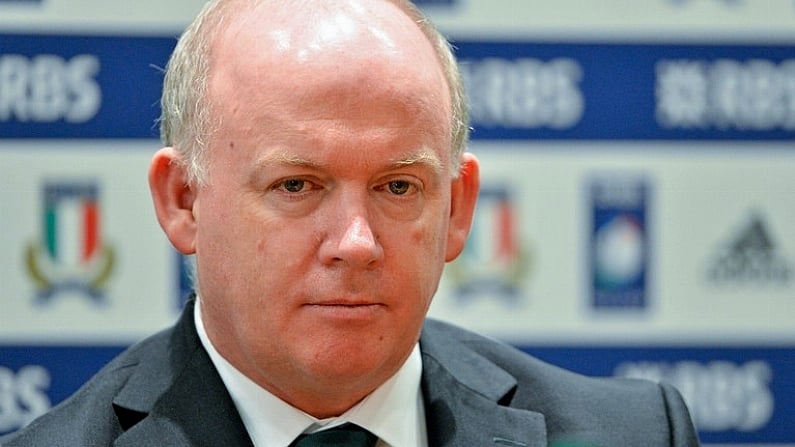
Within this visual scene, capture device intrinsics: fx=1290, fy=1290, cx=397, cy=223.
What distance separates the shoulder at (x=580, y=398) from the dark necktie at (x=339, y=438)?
29 centimetres

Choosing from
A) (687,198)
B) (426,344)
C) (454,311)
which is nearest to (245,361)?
(426,344)

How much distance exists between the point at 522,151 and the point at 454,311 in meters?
0.50

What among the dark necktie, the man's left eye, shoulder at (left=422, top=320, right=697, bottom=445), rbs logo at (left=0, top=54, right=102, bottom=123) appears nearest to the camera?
the man's left eye

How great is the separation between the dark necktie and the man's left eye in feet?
1.45

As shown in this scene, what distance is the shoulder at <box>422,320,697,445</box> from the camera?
2.51 m

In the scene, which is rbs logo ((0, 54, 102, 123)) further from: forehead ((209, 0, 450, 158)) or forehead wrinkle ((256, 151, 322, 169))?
forehead wrinkle ((256, 151, 322, 169))

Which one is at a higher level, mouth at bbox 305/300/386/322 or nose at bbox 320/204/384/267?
nose at bbox 320/204/384/267

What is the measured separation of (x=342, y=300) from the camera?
205 centimetres

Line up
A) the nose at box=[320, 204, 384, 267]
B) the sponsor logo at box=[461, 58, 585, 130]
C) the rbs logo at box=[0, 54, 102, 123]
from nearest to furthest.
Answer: the nose at box=[320, 204, 384, 267] < the rbs logo at box=[0, 54, 102, 123] < the sponsor logo at box=[461, 58, 585, 130]

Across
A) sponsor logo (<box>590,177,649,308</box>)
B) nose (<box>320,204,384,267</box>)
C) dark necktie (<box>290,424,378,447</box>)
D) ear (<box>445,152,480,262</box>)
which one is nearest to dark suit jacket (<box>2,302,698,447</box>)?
dark necktie (<box>290,424,378,447</box>)

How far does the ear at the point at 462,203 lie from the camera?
7.77 ft

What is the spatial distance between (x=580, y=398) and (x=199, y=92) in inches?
38.4

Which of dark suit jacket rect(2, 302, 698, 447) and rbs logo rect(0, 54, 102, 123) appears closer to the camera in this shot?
dark suit jacket rect(2, 302, 698, 447)

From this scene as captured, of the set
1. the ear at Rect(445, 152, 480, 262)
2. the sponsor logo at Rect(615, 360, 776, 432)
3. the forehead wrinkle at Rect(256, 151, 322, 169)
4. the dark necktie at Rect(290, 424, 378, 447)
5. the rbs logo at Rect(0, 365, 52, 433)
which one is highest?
the forehead wrinkle at Rect(256, 151, 322, 169)
